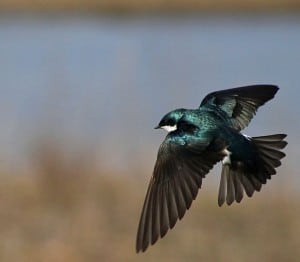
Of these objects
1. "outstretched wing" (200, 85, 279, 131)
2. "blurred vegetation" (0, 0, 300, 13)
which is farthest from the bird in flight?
"blurred vegetation" (0, 0, 300, 13)

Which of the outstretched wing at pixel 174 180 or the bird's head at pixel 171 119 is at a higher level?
the bird's head at pixel 171 119

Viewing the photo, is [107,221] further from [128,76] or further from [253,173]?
[253,173]

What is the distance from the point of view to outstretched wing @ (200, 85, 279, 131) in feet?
6.75

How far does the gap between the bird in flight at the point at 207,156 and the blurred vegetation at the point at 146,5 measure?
976 cm

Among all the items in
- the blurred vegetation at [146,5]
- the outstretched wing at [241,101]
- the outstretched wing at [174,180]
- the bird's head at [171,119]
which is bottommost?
the outstretched wing at [174,180]

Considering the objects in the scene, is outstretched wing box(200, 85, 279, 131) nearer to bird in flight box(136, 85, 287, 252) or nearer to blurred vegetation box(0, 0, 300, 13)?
bird in flight box(136, 85, 287, 252)

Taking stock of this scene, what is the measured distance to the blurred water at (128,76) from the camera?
454cm

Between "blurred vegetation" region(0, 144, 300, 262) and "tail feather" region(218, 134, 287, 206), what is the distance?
188 cm

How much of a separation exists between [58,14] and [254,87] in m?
9.67

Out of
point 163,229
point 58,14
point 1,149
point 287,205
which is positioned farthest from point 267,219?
point 58,14

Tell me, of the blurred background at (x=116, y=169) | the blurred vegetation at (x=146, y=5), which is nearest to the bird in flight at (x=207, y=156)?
the blurred background at (x=116, y=169)

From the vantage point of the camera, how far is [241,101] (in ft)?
6.87

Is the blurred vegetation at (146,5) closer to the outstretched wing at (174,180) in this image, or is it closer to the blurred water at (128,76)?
the blurred water at (128,76)

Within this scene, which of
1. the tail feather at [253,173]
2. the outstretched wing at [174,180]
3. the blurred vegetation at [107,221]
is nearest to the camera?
the outstretched wing at [174,180]
